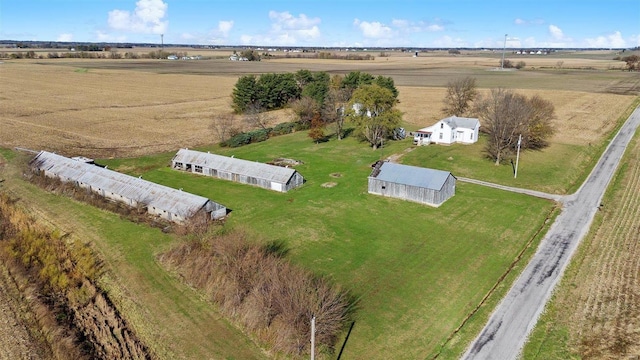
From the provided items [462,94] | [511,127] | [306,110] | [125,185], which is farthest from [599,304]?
[462,94]

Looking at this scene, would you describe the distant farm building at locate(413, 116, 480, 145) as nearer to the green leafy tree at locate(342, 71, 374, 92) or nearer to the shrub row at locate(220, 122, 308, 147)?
the shrub row at locate(220, 122, 308, 147)

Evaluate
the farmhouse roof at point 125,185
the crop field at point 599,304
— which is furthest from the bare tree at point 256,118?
the crop field at point 599,304

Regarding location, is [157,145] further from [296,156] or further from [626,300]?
[626,300]

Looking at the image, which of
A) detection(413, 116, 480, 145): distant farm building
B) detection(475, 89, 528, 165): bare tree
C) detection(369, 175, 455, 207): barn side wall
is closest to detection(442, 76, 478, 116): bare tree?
detection(413, 116, 480, 145): distant farm building

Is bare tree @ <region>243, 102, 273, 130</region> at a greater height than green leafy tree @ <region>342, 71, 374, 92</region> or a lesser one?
lesser

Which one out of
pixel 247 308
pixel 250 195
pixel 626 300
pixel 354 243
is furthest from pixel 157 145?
pixel 626 300

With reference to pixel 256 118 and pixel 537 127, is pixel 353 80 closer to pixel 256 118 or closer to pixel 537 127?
pixel 256 118

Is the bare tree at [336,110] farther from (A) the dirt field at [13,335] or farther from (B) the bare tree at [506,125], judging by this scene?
(A) the dirt field at [13,335]
